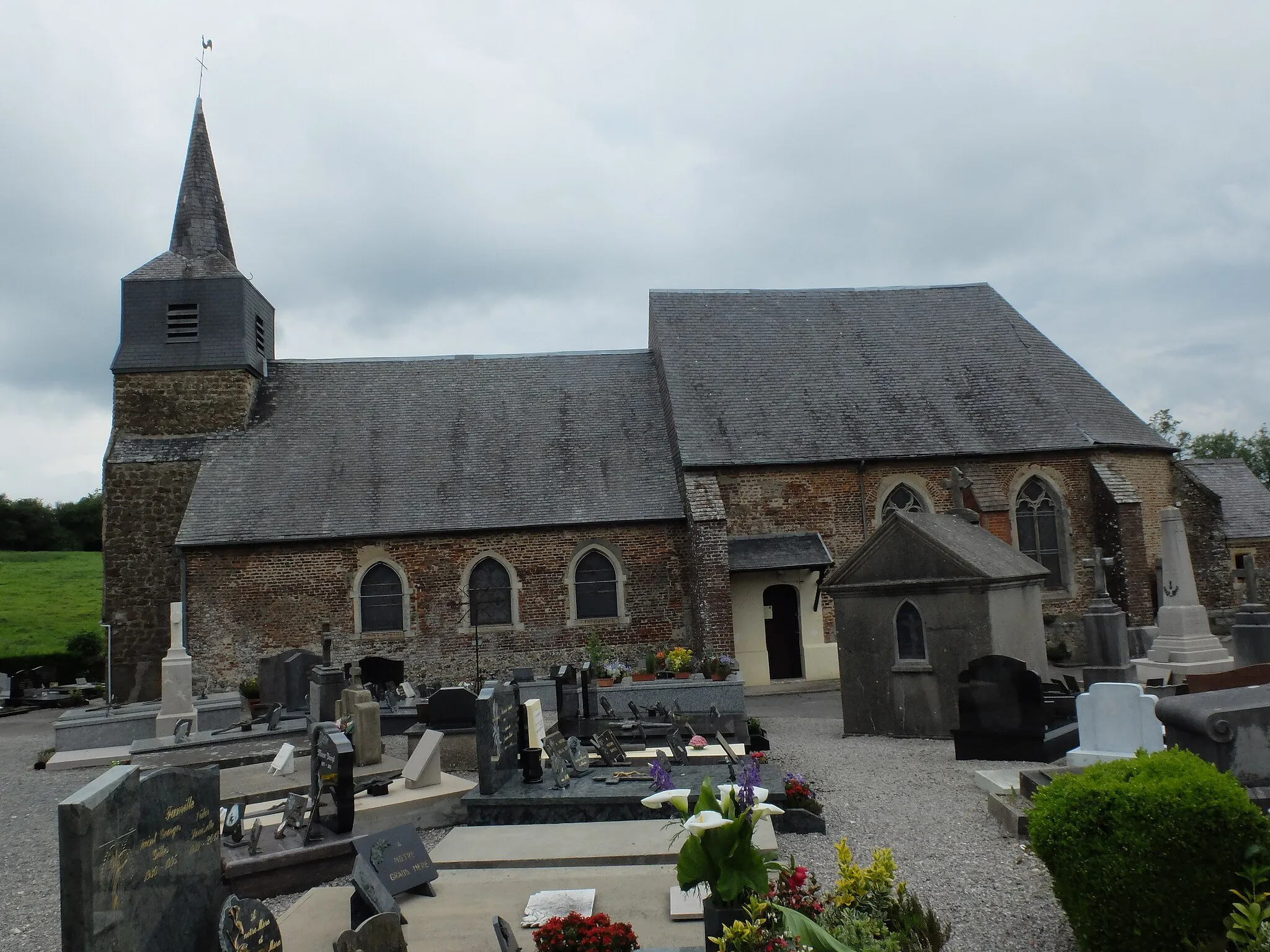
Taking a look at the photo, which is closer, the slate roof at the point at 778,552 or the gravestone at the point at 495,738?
the gravestone at the point at 495,738

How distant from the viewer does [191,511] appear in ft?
63.2

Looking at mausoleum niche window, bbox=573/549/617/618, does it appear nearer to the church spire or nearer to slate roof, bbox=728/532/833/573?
slate roof, bbox=728/532/833/573

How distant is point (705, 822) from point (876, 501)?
57.0 ft

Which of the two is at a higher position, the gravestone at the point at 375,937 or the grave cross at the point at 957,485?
the grave cross at the point at 957,485

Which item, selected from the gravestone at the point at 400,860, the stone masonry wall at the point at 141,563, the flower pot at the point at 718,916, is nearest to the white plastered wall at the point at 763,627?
the stone masonry wall at the point at 141,563

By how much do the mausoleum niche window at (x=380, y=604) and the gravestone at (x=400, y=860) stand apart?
13.4m

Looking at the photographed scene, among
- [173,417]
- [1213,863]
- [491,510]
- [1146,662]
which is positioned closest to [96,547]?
[173,417]

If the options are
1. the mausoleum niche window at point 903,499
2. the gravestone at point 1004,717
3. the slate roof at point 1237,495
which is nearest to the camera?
the gravestone at point 1004,717

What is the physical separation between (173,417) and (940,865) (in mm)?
19803

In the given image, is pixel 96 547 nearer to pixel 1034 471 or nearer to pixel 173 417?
pixel 173 417

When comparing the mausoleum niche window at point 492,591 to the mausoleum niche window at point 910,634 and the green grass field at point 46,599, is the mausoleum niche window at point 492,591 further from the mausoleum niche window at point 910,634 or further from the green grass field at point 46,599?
the green grass field at point 46,599

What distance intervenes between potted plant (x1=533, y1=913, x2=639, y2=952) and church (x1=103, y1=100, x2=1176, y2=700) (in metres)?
12.7

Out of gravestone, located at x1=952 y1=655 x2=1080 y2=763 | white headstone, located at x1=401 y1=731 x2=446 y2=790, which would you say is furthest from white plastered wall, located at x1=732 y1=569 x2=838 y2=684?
white headstone, located at x1=401 y1=731 x2=446 y2=790

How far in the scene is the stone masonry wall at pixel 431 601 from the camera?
1877cm
